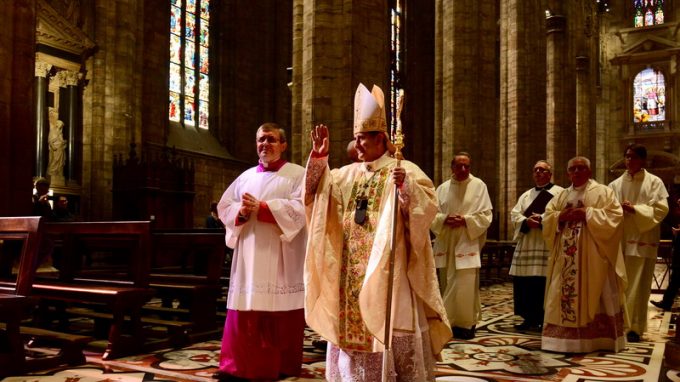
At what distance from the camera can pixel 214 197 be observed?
20781mm

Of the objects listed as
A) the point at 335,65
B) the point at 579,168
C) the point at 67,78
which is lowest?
the point at 579,168

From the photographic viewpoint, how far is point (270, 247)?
4727 mm

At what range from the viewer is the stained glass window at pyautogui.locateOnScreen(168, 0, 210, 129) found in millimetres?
20375

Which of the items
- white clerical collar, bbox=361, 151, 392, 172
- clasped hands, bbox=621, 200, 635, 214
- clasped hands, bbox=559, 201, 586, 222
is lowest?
clasped hands, bbox=559, 201, 586, 222

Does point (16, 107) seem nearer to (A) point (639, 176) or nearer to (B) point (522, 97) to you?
(A) point (639, 176)

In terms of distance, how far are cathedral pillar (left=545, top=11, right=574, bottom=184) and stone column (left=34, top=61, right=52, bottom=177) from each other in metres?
13.0

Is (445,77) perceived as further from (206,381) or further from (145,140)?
(206,381)

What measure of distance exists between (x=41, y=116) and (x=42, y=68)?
3.49 ft

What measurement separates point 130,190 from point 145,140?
109 inches

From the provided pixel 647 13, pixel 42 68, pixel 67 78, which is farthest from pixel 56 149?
pixel 647 13

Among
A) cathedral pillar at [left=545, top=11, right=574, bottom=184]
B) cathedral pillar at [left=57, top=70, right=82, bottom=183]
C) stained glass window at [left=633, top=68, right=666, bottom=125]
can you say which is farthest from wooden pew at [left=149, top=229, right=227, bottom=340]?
stained glass window at [left=633, top=68, right=666, bottom=125]

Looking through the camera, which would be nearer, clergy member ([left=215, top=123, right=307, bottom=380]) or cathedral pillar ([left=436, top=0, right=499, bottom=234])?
clergy member ([left=215, top=123, right=307, bottom=380])

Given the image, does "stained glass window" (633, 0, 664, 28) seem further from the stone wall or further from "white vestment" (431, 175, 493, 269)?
the stone wall

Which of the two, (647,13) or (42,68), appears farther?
(647,13)
